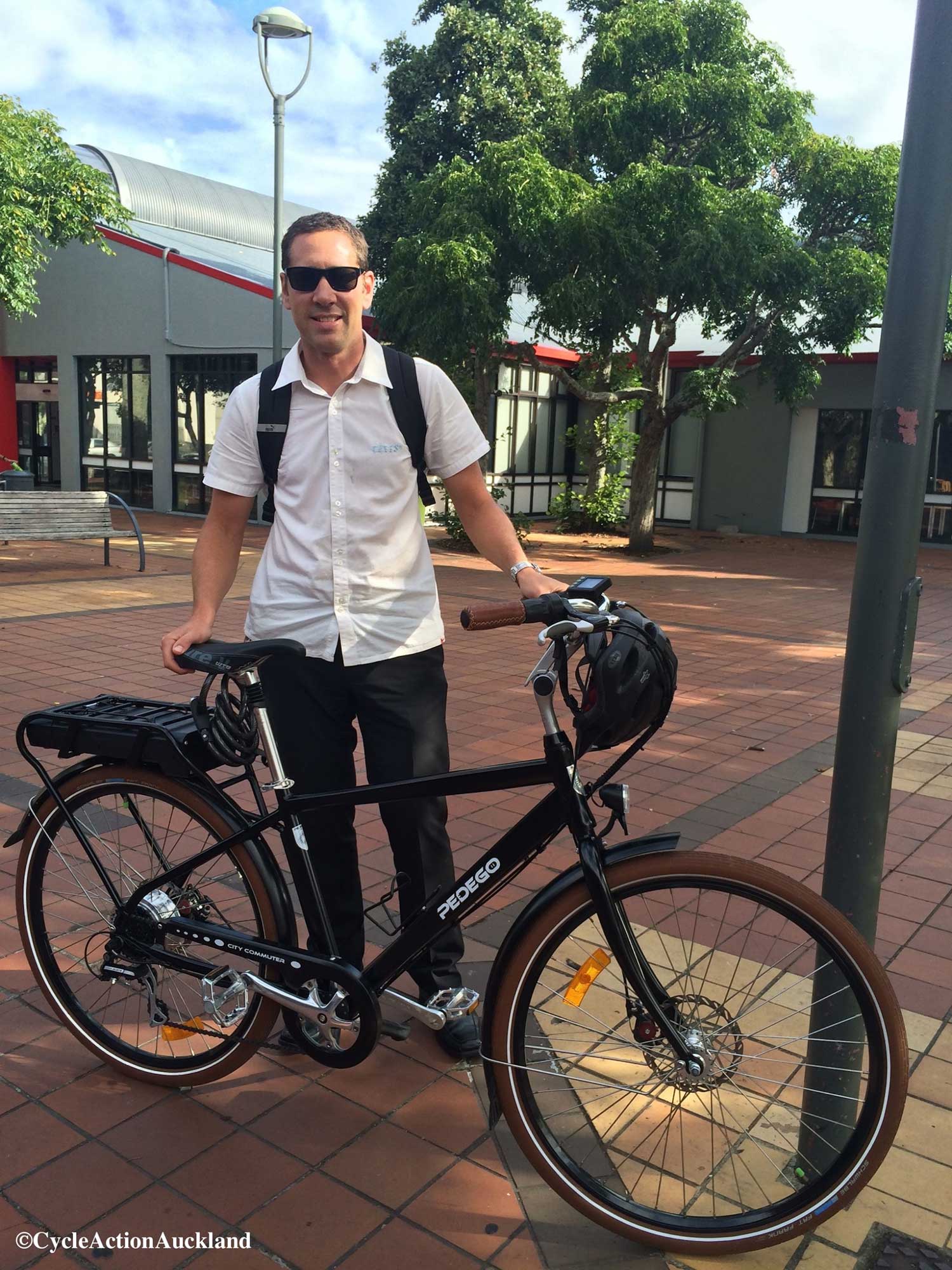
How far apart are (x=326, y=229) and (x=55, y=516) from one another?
9.96 meters

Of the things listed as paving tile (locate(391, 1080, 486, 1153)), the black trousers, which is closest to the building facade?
the black trousers

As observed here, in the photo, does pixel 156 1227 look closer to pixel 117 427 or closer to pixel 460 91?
pixel 117 427

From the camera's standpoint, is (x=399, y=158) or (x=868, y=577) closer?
(x=868, y=577)

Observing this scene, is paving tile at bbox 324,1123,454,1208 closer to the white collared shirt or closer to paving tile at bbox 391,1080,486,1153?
paving tile at bbox 391,1080,486,1153

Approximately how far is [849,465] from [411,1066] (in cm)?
1906

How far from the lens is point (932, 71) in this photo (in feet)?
6.38

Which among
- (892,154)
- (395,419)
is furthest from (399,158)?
(395,419)

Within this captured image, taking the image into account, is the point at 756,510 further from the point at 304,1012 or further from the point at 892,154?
the point at 304,1012

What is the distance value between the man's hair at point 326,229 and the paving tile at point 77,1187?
202 centimetres

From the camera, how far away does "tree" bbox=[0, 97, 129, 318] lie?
14758 millimetres

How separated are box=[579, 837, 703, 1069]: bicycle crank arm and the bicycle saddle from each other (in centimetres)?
76

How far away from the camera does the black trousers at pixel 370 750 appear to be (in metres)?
2.56

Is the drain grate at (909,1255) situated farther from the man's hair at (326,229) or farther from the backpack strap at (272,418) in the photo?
the man's hair at (326,229)

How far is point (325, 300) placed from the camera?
7.96 feet
